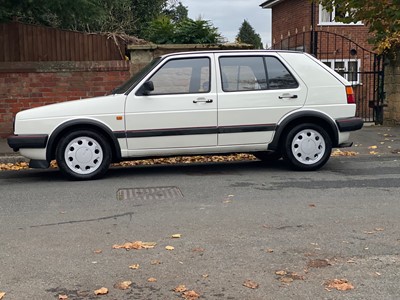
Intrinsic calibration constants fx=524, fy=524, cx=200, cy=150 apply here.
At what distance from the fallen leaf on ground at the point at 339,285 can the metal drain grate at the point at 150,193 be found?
286 cm

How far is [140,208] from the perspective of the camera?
579 cm

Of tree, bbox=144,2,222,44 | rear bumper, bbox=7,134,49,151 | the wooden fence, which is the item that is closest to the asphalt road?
rear bumper, bbox=7,134,49,151

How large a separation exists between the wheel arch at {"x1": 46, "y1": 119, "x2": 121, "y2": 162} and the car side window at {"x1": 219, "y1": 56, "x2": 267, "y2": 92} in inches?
67.4

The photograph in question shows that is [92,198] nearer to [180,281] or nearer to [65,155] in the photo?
[65,155]

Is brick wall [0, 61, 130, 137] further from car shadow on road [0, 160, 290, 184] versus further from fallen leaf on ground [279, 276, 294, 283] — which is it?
fallen leaf on ground [279, 276, 294, 283]

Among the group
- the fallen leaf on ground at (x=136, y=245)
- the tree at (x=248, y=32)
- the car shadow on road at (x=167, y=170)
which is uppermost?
the tree at (x=248, y=32)

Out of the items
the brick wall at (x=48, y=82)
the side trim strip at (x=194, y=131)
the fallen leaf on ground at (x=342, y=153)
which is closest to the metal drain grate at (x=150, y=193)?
the side trim strip at (x=194, y=131)

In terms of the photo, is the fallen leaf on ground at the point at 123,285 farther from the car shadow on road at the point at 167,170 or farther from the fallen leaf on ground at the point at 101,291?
the car shadow on road at the point at 167,170

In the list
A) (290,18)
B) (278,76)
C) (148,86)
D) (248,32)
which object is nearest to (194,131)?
(148,86)

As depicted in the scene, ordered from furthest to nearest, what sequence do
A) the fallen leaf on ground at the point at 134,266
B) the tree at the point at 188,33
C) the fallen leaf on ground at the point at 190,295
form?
the tree at the point at 188,33
the fallen leaf on ground at the point at 134,266
the fallen leaf on ground at the point at 190,295

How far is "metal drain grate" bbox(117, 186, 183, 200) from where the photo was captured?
20.7 ft

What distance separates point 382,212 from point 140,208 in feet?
8.51

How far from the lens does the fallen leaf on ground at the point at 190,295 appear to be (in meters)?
3.51

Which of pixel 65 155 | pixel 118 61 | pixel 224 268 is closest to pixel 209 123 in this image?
pixel 65 155
